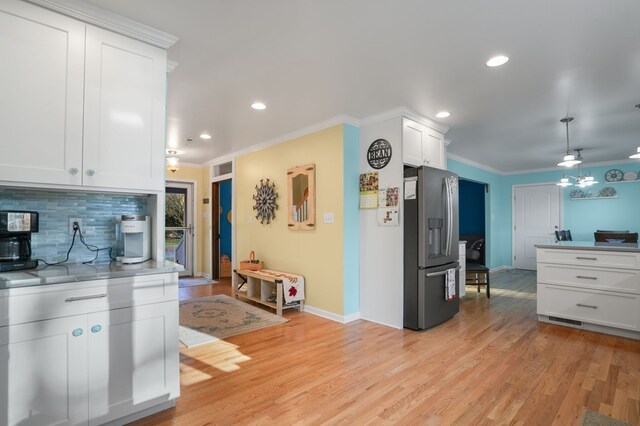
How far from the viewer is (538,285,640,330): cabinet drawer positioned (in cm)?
326

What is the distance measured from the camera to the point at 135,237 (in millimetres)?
2193

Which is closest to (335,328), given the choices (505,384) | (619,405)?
(505,384)

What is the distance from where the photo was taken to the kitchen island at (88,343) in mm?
1537

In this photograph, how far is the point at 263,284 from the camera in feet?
14.7

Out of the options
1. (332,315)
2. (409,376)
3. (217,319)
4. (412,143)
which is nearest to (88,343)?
(409,376)

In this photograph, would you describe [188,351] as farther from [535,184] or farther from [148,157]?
[535,184]

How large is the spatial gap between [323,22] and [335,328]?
3.00 metres

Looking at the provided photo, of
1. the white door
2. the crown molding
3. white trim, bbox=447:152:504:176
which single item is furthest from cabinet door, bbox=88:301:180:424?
the white door

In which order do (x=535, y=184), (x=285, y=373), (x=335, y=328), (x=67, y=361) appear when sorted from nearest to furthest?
(x=67, y=361) → (x=285, y=373) → (x=335, y=328) → (x=535, y=184)

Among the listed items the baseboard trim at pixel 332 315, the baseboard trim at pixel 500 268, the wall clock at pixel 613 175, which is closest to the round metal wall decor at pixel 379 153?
the baseboard trim at pixel 332 315

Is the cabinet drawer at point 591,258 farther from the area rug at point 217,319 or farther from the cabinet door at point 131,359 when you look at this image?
the cabinet door at point 131,359

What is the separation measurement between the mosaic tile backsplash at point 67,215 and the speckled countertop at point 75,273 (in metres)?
0.14

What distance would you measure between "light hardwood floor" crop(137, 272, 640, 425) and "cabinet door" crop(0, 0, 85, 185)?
1.62 m

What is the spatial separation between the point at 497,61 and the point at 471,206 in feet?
18.8
